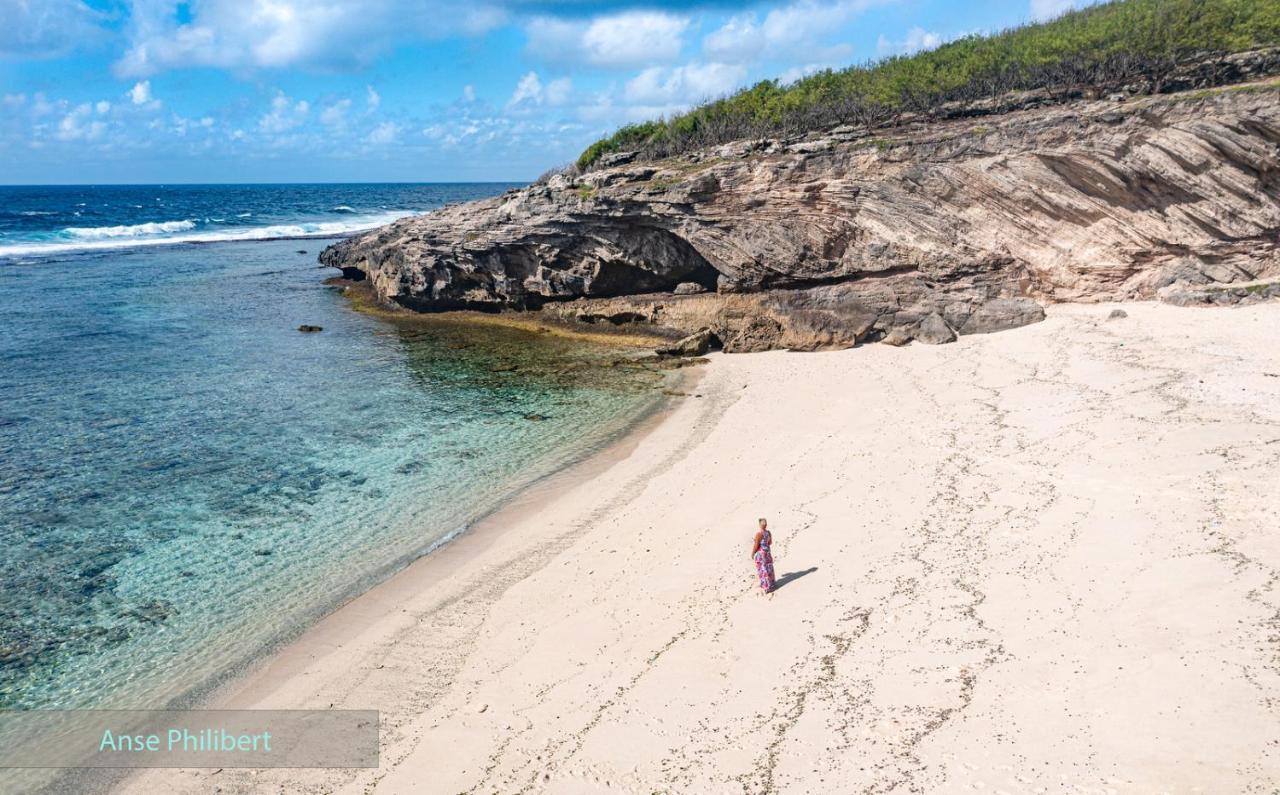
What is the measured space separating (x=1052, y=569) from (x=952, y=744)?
12.4 feet

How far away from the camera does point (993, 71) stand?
2733 cm

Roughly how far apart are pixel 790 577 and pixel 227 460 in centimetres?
1312

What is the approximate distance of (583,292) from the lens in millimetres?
30359

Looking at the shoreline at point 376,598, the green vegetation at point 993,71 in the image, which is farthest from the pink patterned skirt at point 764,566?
the green vegetation at point 993,71

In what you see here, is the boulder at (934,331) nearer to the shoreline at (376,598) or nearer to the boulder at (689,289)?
the boulder at (689,289)

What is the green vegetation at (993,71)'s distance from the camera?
24203 mm

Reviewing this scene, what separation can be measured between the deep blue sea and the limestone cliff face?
4658mm

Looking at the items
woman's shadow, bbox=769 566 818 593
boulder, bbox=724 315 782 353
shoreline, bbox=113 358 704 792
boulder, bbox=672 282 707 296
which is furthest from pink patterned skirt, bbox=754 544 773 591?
boulder, bbox=672 282 707 296

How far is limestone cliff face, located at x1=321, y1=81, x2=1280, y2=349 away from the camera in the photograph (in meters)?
21.3

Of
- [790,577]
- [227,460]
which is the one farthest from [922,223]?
[227,460]

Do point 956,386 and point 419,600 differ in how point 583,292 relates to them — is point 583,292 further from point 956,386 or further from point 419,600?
point 419,600

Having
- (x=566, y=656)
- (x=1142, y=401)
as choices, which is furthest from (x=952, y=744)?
(x=1142, y=401)

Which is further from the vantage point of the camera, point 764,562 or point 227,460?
point 227,460

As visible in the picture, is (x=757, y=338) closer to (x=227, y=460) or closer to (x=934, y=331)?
(x=934, y=331)
